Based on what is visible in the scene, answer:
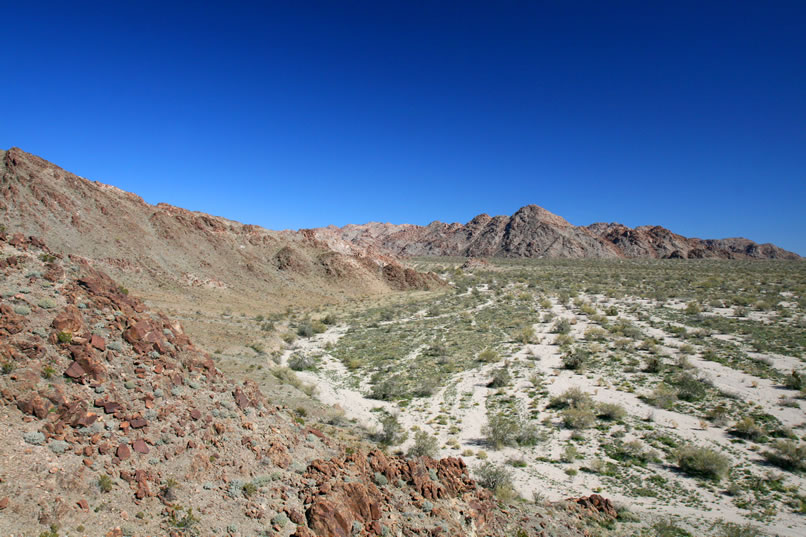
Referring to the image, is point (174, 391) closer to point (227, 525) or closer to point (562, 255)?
point (227, 525)

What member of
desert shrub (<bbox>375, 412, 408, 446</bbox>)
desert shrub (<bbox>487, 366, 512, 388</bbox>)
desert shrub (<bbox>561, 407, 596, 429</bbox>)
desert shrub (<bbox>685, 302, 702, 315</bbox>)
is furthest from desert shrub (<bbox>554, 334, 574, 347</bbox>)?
desert shrub (<bbox>375, 412, 408, 446</bbox>)

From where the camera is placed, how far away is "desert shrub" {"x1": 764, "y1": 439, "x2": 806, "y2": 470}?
9898mm

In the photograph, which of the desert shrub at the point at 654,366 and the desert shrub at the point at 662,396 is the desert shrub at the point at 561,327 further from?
the desert shrub at the point at 662,396

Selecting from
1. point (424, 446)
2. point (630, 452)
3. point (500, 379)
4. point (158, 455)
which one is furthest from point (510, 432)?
point (158, 455)

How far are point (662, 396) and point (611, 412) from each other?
2.64 m

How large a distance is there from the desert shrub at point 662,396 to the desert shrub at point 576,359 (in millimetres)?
3060

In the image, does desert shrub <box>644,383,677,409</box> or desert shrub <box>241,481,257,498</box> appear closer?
desert shrub <box>241,481,257,498</box>

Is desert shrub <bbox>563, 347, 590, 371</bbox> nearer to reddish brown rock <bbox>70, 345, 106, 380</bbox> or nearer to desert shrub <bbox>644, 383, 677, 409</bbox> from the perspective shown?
desert shrub <bbox>644, 383, 677, 409</bbox>

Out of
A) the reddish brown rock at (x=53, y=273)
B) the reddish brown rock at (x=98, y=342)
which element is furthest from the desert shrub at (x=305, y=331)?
the reddish brown rock at (x=98, y=342)

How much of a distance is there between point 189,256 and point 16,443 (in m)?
34.8

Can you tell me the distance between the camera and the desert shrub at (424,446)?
10.7 metres

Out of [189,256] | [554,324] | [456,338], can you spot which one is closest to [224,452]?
[456,338]

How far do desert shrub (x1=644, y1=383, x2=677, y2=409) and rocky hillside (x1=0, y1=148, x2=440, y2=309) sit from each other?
93.5 feet

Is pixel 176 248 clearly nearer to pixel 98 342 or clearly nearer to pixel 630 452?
pixel 98 342
